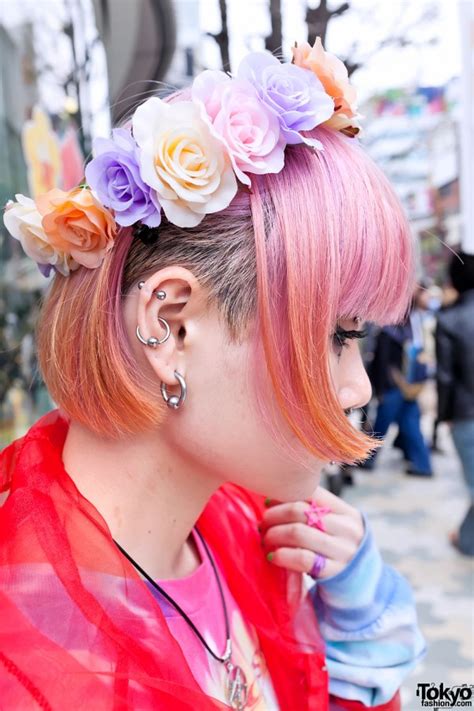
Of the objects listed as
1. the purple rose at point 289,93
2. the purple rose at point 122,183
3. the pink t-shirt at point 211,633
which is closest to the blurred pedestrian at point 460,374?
the pink t-shirt at point 211,633

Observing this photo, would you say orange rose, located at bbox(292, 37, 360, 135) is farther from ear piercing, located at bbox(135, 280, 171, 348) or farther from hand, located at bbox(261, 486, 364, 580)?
hand, located at bbox(261, 486, 364, 580)

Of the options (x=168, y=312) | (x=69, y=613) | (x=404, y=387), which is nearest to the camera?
(x=69, y=613)

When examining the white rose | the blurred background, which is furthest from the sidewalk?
the white rose

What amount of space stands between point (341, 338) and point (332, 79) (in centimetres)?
32

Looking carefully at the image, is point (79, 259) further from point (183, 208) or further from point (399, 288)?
point (399, 288)

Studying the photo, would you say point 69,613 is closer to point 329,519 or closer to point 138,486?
point 138,486

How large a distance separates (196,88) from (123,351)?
313 mm

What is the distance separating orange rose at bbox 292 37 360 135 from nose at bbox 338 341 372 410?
280 mm

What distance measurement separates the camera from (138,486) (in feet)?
2.41

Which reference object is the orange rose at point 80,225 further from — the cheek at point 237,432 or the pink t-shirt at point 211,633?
the pink t-shirt at point 211,633

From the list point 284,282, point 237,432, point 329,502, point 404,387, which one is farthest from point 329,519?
point 404,387

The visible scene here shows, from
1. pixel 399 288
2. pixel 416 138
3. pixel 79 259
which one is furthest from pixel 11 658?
pixel 416 138

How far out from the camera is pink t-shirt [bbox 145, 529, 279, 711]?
74cm

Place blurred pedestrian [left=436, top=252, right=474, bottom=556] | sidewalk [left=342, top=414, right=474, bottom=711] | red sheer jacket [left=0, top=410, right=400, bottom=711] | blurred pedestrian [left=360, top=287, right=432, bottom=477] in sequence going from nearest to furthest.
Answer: red sheer jacket [left=0, top=410, right=400, bottom=711], sidewalk [left=342, top=414, right=474, bottom=711], blurred pedestrian [left=436, top=252, right=474, bottom=556], blurred pedestrian [left=360, top=287, right=432, bottom=477]
